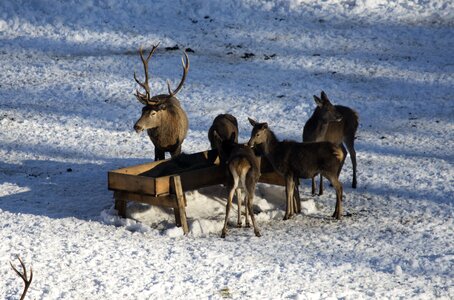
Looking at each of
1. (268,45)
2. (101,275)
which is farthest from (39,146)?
(268,45)

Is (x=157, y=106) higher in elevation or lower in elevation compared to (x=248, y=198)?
higher

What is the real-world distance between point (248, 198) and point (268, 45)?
1058 centimetres

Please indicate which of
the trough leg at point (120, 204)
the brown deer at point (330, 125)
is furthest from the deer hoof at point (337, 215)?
the trough leg at point (120, 204)

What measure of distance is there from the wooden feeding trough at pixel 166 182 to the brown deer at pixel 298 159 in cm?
44

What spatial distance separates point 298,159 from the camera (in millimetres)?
10859

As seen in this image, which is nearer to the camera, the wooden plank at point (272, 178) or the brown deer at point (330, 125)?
the wooden plank at point (272, 178)

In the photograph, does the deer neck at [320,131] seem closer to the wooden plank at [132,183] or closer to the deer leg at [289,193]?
the deer leg at [289,193]

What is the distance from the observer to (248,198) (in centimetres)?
1041

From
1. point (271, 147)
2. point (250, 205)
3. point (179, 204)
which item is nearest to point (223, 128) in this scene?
point (271, 147)

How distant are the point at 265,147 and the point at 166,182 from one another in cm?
157

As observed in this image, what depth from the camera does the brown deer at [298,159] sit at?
10719 mm

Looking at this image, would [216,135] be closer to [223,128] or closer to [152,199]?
[223,128]

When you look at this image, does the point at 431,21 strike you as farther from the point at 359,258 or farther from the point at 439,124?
the point at 359,258

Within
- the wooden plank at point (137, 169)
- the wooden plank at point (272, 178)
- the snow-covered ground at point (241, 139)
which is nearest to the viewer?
the snow-covered ground at point (241, 139)
